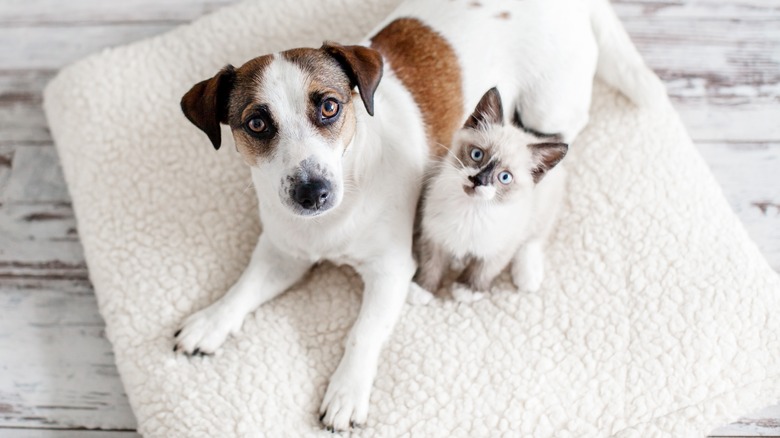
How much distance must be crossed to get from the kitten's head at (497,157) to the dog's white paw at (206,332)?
926 mm

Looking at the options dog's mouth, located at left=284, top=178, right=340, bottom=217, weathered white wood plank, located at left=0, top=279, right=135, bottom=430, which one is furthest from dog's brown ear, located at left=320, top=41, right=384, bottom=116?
weathered white wood plank, located at left=0, top=279, right=135, bottom=430

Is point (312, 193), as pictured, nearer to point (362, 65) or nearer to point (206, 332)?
point (362, 65)

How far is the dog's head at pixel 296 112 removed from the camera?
77.0 inches

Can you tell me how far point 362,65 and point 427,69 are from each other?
396mm

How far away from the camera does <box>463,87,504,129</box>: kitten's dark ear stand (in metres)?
2.10

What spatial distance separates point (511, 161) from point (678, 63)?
1552 millimetres

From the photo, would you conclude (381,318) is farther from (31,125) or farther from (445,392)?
(31,125)

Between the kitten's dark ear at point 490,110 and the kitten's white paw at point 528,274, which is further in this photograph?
the kitten's white paw at point 528,274

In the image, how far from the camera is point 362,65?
206 cm

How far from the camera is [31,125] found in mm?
3211

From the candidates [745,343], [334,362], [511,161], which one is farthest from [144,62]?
[745,343]

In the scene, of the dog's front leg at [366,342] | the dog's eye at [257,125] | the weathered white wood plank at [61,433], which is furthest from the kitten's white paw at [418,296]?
the weathered white wood plank at [61,433]

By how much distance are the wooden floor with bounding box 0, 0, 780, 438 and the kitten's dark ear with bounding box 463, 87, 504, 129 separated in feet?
4.37

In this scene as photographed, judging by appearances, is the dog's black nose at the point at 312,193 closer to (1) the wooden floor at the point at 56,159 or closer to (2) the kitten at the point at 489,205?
(2) the kitten at the point at 489,205
